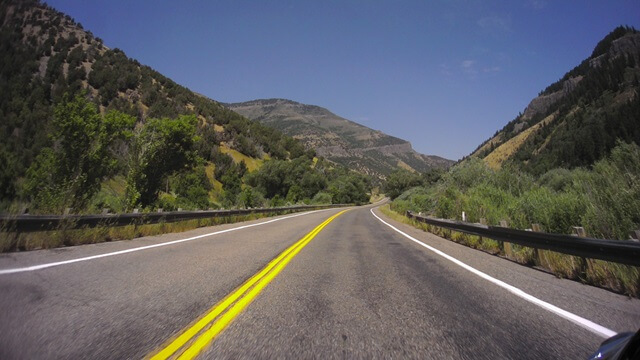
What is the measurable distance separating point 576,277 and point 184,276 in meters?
7.44

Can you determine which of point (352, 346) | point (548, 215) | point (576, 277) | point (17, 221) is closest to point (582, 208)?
point (548, 215)

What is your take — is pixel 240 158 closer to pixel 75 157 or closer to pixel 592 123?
pixel 75 157

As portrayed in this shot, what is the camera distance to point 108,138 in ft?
98.4

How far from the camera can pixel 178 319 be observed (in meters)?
3.81

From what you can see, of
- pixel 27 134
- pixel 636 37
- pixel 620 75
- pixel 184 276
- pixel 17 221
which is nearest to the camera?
pixel 184 276

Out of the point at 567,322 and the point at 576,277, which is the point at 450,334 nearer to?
the point at 567,322

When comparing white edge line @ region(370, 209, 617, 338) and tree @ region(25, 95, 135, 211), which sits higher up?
tree @ region(25, 95, 135, 211)

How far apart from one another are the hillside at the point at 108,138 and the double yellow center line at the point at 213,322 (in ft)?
31.5

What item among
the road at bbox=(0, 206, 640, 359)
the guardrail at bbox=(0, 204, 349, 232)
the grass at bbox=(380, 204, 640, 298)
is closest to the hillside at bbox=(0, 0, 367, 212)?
the guardrail at bbox=(0, 204, 349, 232)

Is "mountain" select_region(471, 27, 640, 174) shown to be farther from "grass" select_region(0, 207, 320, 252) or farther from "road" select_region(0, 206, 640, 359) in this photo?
"grass" select_region(0, 207, 320, 252)

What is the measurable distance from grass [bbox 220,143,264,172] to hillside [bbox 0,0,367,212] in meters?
0.41

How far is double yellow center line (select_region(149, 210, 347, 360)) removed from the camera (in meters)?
2.94

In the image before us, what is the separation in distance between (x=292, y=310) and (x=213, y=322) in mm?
1003

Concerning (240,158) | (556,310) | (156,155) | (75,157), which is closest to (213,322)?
(556,310)
